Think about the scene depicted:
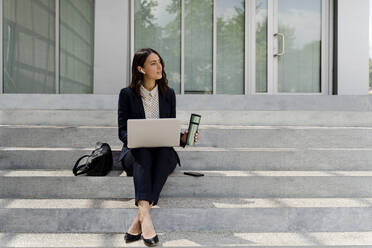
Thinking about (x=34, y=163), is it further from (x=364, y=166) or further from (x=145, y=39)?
(x=145, y=39)

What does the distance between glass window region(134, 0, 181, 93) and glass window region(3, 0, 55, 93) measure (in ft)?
5.70

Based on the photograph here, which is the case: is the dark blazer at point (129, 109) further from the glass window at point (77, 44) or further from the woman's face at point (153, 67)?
the glass window at point (77, 44)

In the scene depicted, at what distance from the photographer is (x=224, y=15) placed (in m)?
6.25

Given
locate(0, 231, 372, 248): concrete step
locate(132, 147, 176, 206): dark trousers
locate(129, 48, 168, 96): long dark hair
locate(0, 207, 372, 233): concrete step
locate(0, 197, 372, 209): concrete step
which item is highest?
locate(129, 48, 168, 96): long dark hair

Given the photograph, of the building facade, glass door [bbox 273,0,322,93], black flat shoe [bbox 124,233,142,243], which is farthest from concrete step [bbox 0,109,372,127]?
glass door [bbox 273,0,322,93]

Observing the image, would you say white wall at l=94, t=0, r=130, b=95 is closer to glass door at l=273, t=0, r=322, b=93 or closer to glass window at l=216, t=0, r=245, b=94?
glass window at l=216, t=0, r=245, b=94

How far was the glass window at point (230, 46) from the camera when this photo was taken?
20.5 feet

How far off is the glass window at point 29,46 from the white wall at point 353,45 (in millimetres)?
5713

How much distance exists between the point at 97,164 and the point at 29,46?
4.50 metres

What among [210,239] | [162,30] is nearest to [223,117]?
[210,239]

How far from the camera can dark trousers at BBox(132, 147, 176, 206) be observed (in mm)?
2289

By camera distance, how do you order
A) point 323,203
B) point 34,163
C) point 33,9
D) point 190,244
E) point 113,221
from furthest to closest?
point 33,9 < point 34,163 < point 323,203 < point 113,221 < point 190,244

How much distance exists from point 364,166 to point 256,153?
1079 millimetres

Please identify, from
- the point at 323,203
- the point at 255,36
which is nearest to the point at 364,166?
the point at 323,203
